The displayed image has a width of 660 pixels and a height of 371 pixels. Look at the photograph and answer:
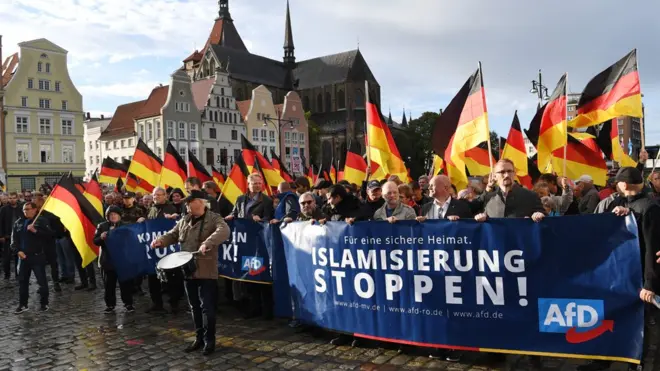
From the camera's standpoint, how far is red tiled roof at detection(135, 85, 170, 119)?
64.2 m

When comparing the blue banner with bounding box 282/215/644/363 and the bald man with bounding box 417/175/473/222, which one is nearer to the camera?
the blue banner with bounding box 282/215/644/363

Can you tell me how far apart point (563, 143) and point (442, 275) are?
216 inches

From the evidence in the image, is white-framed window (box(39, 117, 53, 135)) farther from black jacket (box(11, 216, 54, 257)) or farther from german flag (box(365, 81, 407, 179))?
german flag (box(365, 81, 407, 179))

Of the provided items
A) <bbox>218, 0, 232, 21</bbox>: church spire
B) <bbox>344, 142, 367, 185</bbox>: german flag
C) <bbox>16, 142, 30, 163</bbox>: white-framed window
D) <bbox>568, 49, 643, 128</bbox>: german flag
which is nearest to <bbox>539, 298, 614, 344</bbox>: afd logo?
<bbox>568, 49, 643, 128</bbox>: german flag

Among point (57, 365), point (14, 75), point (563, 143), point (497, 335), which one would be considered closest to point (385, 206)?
point (497, 335)

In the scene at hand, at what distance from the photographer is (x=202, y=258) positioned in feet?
20.9

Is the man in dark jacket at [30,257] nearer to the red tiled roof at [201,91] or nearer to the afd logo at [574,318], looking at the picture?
the afd logo at [574,318]

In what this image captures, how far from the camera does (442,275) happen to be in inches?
219

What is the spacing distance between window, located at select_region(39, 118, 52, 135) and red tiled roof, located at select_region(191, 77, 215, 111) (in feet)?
57.0

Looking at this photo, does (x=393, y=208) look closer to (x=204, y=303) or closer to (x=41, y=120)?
(x=204, y=303)

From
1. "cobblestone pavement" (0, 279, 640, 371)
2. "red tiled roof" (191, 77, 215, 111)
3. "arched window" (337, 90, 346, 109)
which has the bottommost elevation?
"cobblestone pavement" (0, 279, 640, 371)

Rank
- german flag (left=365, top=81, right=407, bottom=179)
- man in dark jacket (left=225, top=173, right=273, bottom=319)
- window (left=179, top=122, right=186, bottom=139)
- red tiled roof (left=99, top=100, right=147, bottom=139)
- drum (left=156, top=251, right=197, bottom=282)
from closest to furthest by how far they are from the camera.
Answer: drum (left=156, top=251, right=197, bottom=282) < man in dark jacket (left=225, top=173, right=273, bottom=319) < german flag (left=365, top=81, right=407, bottom=179) < window (left=179, top=122, right=186, bottom=139) < red tiled roof (left=99, top=100, right=147, bottom=139)

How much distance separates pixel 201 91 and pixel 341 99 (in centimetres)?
3432

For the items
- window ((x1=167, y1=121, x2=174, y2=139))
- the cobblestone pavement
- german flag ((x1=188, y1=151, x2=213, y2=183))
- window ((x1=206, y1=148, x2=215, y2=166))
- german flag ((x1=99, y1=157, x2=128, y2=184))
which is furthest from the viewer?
window ((x1=206, y1=148, x2=215, y2=166))
